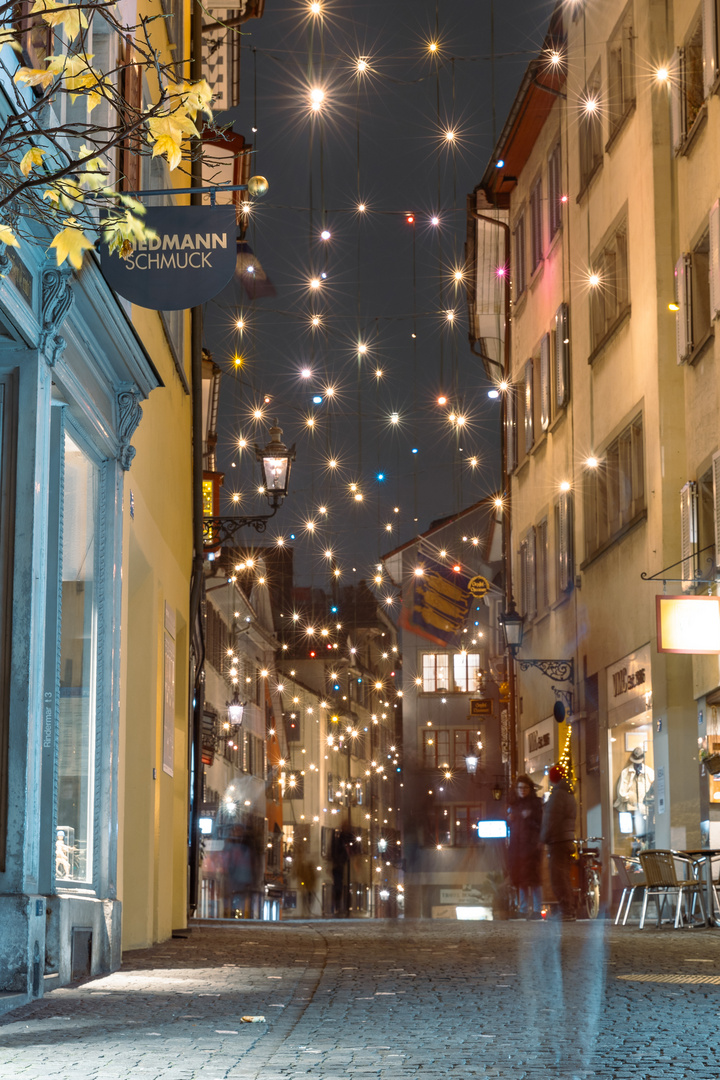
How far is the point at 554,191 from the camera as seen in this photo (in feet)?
92.2

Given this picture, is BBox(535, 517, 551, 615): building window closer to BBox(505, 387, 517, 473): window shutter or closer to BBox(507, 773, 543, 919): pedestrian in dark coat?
BBox(505, 387, 517, 473): window shutter

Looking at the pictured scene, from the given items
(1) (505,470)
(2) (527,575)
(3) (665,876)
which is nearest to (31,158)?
(3) (665,876)

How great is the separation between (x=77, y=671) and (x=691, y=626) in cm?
947

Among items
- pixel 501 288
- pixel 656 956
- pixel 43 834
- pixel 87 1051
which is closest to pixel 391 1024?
pixel 87 1051

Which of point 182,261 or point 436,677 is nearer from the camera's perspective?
point 182,261

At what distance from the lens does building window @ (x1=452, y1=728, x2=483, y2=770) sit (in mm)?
53219

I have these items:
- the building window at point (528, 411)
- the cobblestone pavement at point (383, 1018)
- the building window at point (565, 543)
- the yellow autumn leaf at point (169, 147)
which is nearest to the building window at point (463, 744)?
the building window at point (528, 411)

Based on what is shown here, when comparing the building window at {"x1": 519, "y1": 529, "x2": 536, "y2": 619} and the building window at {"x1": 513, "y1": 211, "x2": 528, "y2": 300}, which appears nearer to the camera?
the building window at {"x1": 519, "y1": 529, "x2": 536, "y2": 619}

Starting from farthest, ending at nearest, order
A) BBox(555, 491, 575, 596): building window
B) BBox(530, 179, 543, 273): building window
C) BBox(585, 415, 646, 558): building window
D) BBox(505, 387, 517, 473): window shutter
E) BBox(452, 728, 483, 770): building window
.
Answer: BBox(452, 728, 483, 770): building window
BBox(505, 387, 517, 473): window shutter
BBox(530, 179, 543, 273): building window
BBox(555, 491, 575, 596): building window
BBox(585, 415, 646, 558): building window

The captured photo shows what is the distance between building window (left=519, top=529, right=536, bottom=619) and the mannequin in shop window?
8261 millimetres

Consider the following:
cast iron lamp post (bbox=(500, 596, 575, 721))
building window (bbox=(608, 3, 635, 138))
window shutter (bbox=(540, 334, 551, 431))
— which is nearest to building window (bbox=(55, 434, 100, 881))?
building window (bbox=(608, 3, 635, 138))

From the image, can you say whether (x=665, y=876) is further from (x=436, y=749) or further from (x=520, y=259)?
(x=436, y=749)

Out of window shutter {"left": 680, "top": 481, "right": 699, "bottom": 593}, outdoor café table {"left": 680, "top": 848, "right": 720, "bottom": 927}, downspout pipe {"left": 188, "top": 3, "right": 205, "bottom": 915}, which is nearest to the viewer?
outdoor café table {"left": 680, "top": 848, "right": 720, "bottom": 927}

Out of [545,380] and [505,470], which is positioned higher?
[545,380]
